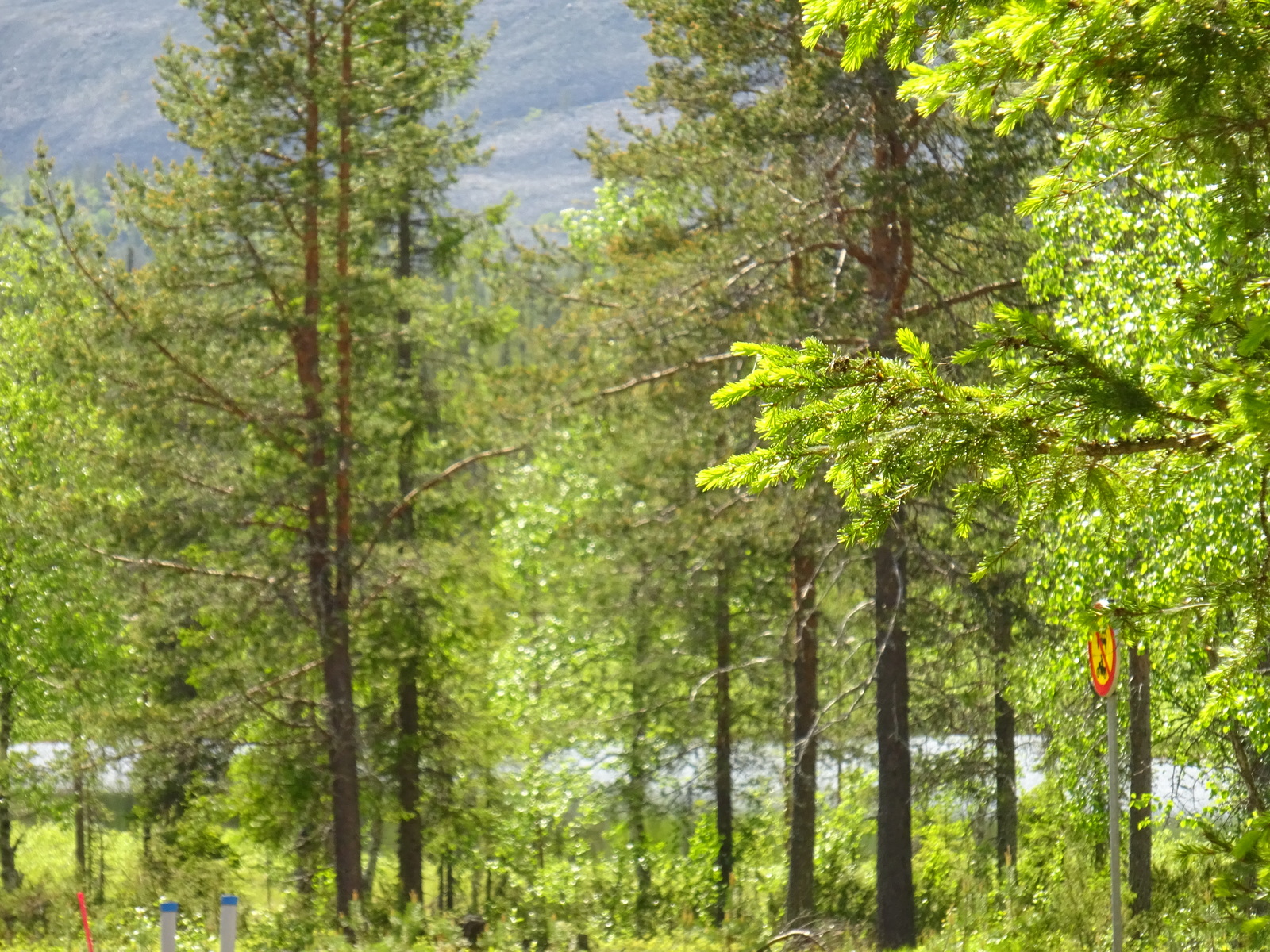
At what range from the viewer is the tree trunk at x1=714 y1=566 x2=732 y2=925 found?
1852 centimetres

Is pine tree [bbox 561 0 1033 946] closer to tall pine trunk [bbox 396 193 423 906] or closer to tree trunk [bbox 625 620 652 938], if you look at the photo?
tall pine trunk [bbox 396 193 423 906]

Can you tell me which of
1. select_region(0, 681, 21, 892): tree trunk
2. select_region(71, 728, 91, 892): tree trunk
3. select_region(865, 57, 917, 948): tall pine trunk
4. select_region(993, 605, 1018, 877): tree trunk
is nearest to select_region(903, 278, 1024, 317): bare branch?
select_region(865, 57, 917, 948): tall pine trunk

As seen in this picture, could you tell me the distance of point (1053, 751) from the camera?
41.4 feet

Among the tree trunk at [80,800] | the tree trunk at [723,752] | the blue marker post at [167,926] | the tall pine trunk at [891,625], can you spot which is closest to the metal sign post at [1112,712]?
the tall pine trunk at [891,625]

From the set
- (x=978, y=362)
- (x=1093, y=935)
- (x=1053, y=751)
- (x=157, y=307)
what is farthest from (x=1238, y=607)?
(x=157, y=307)

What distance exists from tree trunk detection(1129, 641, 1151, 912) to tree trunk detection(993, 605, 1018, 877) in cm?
109

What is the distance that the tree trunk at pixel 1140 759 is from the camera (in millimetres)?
11227

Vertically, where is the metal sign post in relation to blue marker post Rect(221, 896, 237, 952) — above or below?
above

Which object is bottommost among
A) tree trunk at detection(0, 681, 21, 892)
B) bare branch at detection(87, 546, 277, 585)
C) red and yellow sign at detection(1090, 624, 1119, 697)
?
tree trunk at detection(0, 681, 21, 892)

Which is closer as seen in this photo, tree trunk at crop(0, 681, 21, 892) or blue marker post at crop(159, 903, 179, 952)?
blue marker post at crop(159, 903, 179, 952)

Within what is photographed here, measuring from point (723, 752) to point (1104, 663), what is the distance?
1323 cm

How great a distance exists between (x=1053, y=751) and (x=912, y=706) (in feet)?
10.0

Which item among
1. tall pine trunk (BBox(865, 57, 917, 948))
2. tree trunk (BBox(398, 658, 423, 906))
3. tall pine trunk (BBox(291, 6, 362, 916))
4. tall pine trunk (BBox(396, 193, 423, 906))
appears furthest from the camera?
tree trunk (BBox(398, 658, 423, 906))

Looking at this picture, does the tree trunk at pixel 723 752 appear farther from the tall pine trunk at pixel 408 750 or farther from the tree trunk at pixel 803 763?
the tall pine trunk at pixel 408 750
